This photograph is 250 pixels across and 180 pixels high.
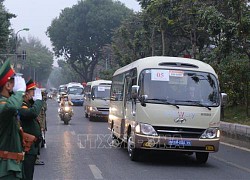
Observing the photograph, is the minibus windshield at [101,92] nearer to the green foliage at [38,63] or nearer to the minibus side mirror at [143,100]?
the minibus side mirror at [143,100]

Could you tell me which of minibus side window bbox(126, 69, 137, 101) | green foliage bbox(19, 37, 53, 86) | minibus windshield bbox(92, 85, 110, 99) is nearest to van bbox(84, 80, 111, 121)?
minibus windshield bbox(92, 85, 110, 99)

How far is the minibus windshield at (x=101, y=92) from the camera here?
2762 cm

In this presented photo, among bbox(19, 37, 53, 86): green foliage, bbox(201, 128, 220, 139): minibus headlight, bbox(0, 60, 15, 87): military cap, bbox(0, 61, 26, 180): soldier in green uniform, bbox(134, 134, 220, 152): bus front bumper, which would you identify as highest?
bbox(19, 37, 53, 86): green foliage

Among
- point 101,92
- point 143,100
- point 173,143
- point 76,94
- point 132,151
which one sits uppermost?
point 76,94

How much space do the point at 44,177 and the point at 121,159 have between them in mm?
2842

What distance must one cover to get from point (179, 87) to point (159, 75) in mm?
531

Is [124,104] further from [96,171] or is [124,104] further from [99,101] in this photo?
[99,101]

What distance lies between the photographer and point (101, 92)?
2789cm

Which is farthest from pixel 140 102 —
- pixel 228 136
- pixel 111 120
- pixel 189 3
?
pixel 189 3

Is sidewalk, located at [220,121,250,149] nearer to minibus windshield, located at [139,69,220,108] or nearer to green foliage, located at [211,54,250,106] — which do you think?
green foliage, located at [211,54,250,106]

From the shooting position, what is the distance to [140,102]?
35.0 feet

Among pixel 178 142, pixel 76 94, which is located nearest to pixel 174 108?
pixel 178 142

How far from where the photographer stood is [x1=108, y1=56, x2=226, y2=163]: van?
34.3 feet

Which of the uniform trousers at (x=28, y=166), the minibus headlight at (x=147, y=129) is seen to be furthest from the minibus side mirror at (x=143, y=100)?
the uniform trousers at (x=28, y=166)
